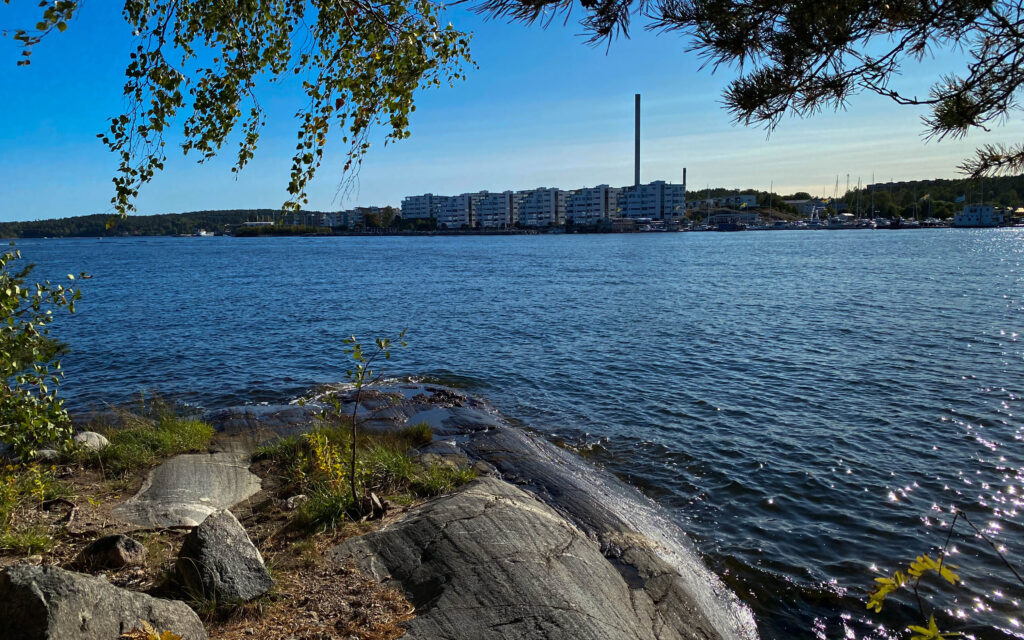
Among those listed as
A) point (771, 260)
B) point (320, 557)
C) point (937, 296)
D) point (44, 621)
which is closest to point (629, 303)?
point (937, 296)

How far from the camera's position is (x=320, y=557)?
250 inches

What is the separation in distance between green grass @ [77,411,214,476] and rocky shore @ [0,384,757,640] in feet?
1.47

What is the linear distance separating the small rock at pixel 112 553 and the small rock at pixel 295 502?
80.8 inches

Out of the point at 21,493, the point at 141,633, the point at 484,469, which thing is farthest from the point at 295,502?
the point at 141,633

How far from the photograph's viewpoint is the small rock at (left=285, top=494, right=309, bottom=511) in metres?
8.05

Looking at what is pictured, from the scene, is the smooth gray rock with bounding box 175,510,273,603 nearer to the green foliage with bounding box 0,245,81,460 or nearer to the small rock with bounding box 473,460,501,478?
the green foliage with bounding box 0,245,81,460

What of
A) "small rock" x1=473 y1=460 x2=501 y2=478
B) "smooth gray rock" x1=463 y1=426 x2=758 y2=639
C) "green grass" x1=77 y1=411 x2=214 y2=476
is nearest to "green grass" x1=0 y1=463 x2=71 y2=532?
"green grass" x1=77 y1=411 x2=214 y2=476

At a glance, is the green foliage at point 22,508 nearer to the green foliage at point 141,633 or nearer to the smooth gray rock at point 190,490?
the smooth gray rock at point 190,490

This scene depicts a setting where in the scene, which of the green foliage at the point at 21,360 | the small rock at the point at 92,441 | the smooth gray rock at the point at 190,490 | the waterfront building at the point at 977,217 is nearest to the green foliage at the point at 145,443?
the small rock at the point at 92,441

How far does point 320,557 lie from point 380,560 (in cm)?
63

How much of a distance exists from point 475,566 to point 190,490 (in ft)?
16.9

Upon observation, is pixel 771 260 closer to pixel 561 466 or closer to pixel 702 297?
pixel 702 297

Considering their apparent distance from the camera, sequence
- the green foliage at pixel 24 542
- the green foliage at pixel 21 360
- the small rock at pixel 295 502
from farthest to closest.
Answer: the small rock at pixel 295 502, the green foliage at pixel 24 542, the green foliage at pixel 21 360

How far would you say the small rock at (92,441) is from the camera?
10.3 metres
